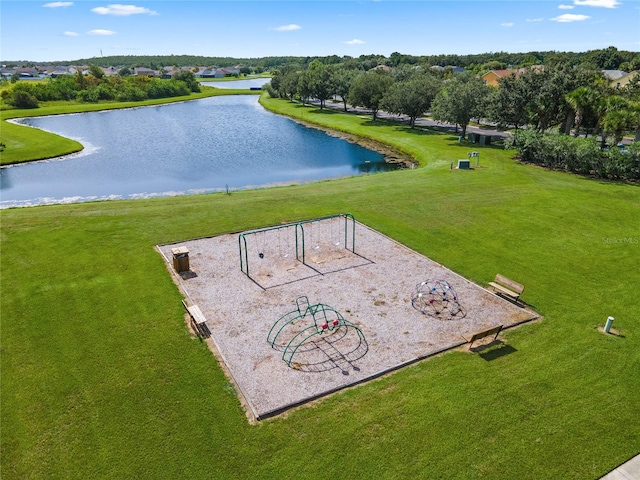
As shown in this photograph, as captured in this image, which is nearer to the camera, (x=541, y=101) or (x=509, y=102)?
(x=541, y=101)

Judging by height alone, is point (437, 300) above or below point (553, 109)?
below

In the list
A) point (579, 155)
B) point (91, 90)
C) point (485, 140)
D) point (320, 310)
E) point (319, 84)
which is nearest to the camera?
point (320, 310)

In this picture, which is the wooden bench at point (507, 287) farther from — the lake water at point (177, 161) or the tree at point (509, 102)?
the tree at point (509, 102)

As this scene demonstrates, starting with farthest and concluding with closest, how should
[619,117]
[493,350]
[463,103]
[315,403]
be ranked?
[463,103] → [619,117] → [493,350] → [315,403]

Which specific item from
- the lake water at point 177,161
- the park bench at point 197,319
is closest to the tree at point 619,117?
the lake water at point 177,161

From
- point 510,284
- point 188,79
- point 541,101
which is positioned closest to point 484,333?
point 510,284

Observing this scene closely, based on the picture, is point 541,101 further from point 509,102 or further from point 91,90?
point 91,90
